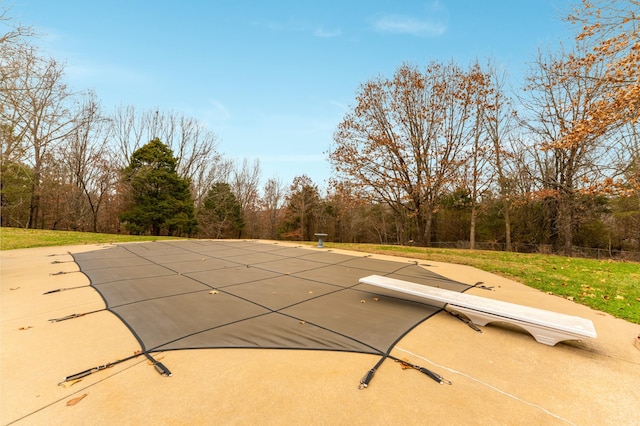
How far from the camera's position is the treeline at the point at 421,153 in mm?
6121

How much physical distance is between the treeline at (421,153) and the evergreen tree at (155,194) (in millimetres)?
89

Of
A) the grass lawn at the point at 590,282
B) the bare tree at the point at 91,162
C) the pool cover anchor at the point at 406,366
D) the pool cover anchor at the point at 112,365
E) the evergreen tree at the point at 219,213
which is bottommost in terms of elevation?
the pool cover anchor at the point at 112,365

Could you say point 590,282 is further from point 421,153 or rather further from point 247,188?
point 247,188

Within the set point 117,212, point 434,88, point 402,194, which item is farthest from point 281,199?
point 434,88

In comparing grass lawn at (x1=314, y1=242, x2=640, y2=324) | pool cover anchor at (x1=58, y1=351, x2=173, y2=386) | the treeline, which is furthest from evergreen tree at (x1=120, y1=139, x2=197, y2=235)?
pool cover anchor at (x1=58, y1=351, x2=173, y2=386)

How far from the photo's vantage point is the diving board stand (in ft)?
7.63

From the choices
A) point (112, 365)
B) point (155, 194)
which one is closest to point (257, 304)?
point (112, 365)

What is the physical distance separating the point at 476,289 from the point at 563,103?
13.8 meters

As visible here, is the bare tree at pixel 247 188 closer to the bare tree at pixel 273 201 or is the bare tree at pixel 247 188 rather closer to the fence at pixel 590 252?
the bare tree at pixel 273 201

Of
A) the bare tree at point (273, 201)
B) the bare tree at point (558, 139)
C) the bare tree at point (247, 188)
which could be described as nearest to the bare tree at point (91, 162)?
the bare tree at point (247, 188)

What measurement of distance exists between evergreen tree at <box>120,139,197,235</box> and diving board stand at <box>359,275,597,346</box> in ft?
62.9

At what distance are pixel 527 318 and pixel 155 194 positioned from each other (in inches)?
829

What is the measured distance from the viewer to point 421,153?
12.7 meters

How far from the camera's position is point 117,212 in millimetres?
19203
